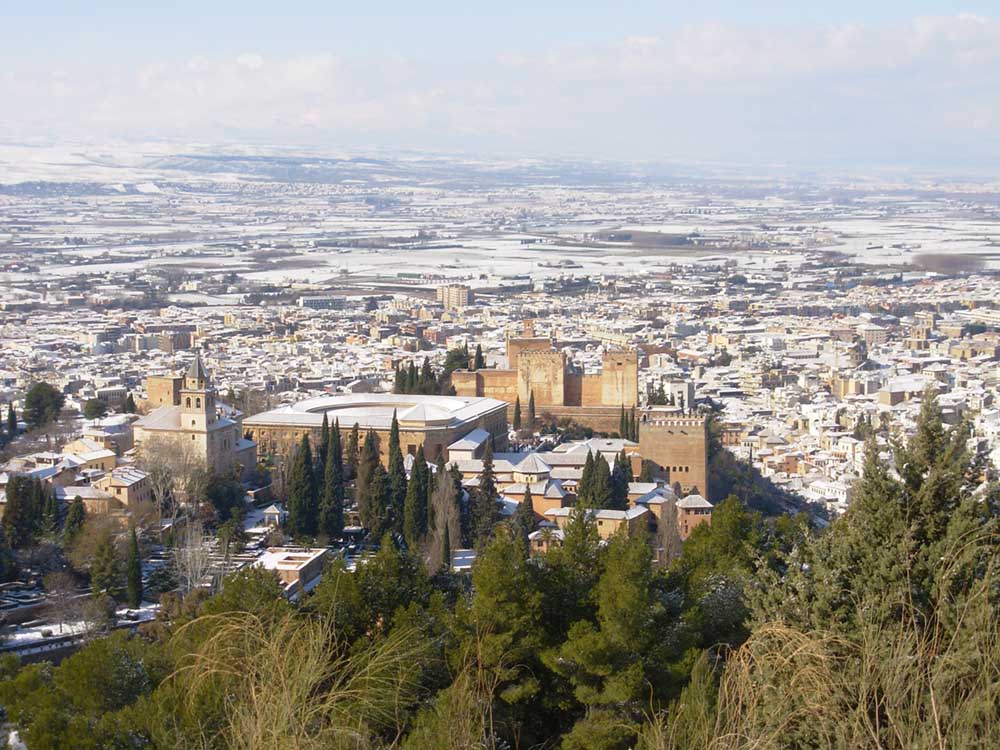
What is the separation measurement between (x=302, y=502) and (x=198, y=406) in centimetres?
231

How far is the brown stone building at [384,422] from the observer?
17.9m

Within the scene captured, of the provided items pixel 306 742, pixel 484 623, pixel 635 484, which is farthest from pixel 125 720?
pixel 635 484

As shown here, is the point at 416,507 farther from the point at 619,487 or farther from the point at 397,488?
the point at 619,487

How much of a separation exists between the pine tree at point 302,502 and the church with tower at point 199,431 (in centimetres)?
151

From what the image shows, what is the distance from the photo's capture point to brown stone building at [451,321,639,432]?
71.4 ft

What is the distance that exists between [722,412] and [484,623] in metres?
17.7

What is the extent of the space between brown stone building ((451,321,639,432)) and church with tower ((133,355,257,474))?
17.4 feet

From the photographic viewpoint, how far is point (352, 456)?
663 inches

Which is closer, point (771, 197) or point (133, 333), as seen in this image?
point (133, 333)

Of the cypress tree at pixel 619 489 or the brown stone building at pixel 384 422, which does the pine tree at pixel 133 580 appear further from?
the cypress tree at pixel 619 489

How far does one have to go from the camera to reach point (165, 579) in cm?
1277

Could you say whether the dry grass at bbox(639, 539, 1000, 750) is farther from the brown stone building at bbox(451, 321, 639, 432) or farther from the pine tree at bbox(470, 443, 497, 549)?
the brown stone building at bbox(451, 321, 639, 432)

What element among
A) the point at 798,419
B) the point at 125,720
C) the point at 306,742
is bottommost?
the point at 798,419

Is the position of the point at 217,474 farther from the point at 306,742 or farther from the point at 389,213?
the point at 389,213
